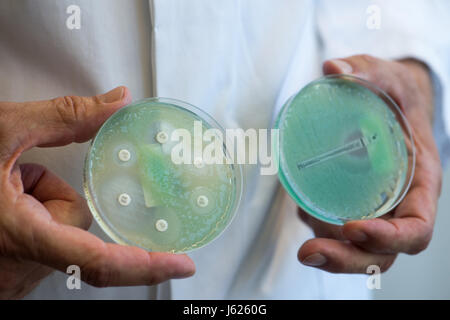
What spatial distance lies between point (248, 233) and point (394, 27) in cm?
73

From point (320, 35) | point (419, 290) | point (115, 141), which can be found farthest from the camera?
point (419, 290)

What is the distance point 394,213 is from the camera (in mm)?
1007

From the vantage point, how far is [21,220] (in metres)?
0.68

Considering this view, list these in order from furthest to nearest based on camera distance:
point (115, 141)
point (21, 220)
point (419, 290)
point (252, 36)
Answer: point (419, 290)
point (252, 36)
point (115, 141)
point (21, 220)

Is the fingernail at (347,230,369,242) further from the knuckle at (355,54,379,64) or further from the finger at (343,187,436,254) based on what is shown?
the knuckle at (355,54,379,64)

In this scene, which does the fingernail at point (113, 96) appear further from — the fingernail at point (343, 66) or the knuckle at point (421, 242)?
the knuckle at point (421, 242)

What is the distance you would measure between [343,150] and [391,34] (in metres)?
0.49

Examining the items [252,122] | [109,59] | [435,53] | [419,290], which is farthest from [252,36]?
[419,290]

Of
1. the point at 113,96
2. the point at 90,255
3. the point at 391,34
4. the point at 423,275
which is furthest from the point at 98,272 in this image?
the point at 423,275

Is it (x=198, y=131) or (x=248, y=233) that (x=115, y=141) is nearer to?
(x=198, y=131)

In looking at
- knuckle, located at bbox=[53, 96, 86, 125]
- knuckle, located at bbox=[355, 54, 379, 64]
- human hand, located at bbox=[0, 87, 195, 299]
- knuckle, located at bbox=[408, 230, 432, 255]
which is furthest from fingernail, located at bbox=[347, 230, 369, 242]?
knuckle, located at bbox=[53, 96, 86, 125]

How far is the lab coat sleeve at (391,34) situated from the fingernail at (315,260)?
22.1 inches

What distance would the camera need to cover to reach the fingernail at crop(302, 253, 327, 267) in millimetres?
872

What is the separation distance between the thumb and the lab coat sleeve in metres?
0.67
